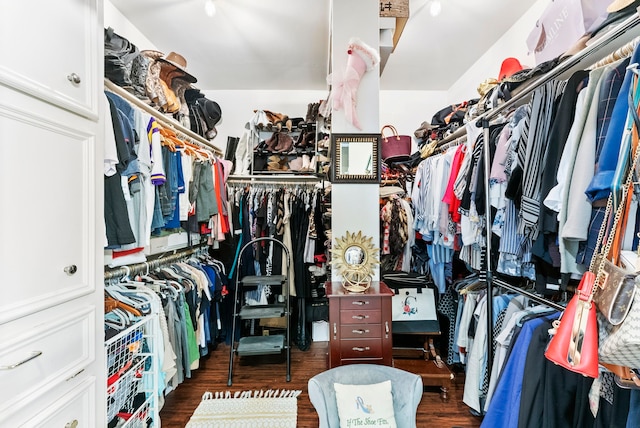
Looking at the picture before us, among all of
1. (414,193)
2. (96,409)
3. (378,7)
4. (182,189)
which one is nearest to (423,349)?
(414,193)

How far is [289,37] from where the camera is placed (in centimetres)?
261

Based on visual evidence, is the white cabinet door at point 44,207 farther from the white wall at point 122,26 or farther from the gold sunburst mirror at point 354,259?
the white wall at point 122,26

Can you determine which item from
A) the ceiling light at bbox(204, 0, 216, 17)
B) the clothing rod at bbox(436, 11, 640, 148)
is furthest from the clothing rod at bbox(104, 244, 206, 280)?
the clothing rod at bbox(436, 11, 640, 148)

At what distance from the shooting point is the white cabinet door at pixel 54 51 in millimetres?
837

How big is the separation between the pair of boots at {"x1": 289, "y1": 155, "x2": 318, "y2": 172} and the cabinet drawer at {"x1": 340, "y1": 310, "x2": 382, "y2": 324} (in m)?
1.84

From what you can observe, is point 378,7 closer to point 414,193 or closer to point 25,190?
point 414,193

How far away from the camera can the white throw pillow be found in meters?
1.37

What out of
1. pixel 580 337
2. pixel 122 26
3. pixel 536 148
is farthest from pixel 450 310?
pixel 122 26

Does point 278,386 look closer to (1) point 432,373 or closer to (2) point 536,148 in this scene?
(1) point 432,373

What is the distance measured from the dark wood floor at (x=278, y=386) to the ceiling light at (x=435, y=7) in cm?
285

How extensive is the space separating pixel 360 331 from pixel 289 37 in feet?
8.20

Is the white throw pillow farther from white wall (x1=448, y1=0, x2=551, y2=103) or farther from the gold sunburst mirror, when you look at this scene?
white wall (x1=448, y1=0, x2=551, y2=103)

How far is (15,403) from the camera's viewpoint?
2.70ft

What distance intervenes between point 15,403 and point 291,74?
326cm
